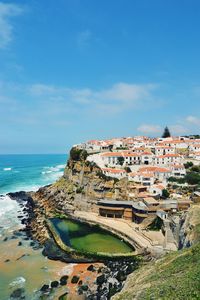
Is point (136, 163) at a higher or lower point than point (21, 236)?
higher

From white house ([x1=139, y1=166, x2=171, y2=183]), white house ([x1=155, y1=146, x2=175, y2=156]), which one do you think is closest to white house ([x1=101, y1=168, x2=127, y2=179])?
white house ([x1=139, y1=166, x2=171, y2=183])

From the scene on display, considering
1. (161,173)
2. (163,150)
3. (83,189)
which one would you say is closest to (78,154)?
(83,189)

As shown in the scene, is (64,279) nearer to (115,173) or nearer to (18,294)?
(18,294)

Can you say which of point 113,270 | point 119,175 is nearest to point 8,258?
point 113,270

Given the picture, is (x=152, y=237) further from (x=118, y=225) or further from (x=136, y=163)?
(x=136, y=163)

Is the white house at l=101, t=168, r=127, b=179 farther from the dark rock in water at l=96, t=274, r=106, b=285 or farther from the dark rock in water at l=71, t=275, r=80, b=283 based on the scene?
the dark rock in water at l=71, t=275, r=80, b=283

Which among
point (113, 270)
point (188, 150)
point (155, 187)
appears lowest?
point (113, 270)

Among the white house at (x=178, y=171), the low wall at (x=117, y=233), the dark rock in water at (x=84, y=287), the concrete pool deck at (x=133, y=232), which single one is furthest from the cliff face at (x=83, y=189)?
the dark rock in water at (x=84, y=287)
